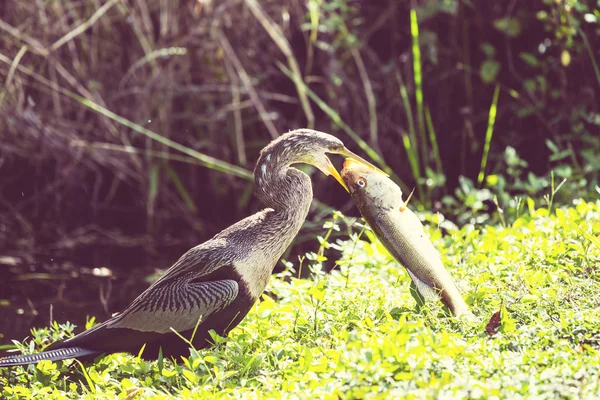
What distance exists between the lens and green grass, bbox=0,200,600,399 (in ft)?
10.1

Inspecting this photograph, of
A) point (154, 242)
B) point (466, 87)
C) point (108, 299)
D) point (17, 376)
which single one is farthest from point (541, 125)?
point (17, 376)

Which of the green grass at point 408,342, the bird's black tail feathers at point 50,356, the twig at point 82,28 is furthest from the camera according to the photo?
the twig at point 82,28

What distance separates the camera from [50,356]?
12.3 ft

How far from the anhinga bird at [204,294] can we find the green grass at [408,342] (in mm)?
106

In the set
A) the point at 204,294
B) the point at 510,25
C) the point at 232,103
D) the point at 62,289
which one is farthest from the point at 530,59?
the point at 204,294

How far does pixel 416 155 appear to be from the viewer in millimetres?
6867

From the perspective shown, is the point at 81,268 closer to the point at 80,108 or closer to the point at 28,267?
the point at 28,267

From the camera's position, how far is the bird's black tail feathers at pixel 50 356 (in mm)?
3742

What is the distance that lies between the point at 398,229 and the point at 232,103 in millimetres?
3381

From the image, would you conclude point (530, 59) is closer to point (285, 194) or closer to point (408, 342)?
point (285, 194)

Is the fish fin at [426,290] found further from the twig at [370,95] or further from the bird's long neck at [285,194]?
the twig at [370,95]

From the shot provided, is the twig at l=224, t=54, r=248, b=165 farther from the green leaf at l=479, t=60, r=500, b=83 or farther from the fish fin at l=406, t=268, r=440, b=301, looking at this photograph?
the fish fin at l=406, t=268, r=440, b=301

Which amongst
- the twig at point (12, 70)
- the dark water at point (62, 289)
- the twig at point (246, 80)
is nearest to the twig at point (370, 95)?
the twig at point (246, 80)

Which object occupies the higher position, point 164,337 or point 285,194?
point 285,194
